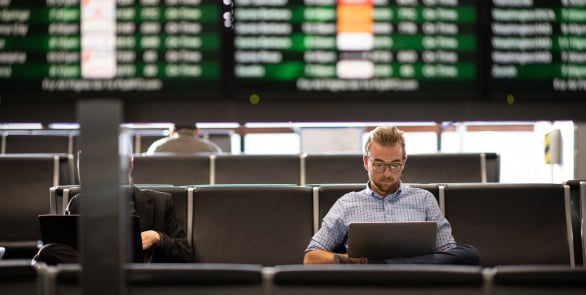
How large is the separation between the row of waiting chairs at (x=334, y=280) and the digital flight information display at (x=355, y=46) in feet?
1.80

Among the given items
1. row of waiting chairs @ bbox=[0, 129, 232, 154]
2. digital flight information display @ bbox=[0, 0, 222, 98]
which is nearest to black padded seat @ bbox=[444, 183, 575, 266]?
digital flight information display @ bbox=[0, 0, 222, 98]

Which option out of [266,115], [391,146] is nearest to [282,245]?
[391,146]

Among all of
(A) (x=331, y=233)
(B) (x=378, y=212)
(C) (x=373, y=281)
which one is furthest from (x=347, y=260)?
(C) (x=373, y=281)

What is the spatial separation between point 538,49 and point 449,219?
213 cm

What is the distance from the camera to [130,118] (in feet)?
5.92

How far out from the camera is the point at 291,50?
1.89 meters

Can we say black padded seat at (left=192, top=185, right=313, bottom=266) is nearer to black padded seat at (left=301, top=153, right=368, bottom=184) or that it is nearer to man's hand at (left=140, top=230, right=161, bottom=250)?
man's hand at (left=140, top=230, right=161, bottom=250)

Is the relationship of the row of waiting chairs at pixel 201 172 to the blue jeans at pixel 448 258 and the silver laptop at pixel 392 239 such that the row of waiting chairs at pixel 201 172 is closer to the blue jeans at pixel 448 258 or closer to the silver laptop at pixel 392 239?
the blue jeans at pixel 448 258

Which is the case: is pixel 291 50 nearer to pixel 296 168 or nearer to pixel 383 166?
pixel 383 166

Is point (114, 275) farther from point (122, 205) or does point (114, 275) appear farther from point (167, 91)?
point (167, 91)

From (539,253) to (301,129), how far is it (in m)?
6.30

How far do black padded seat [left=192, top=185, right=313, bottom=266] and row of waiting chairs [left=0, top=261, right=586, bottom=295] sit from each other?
7.94 ft

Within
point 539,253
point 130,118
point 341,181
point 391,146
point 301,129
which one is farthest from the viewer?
point 301,129

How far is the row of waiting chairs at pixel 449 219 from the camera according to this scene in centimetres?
392
